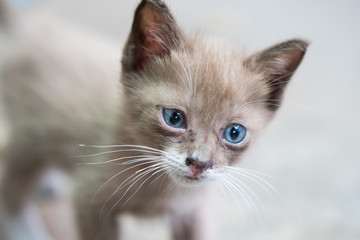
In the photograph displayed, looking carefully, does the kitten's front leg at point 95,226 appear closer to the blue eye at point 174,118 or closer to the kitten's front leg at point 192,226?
the kitten's front leg at point 192,226

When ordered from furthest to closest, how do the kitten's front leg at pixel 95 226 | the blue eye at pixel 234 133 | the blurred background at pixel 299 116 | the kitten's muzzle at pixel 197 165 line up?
the blurred background at pixel 299 116 → the kitten's front leg at pixel 95 226 → the blue eye at pixel 234 133 → the kitten's muzzle at pixel 197 165

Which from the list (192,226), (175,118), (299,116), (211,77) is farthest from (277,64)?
(299,116)

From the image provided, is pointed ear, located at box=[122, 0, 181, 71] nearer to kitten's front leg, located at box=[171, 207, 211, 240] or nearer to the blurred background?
the blurred background

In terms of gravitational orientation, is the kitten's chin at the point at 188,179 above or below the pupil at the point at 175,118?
below

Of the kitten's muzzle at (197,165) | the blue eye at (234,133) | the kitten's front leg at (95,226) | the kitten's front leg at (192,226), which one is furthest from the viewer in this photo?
the kitten's front leg at (192,226)

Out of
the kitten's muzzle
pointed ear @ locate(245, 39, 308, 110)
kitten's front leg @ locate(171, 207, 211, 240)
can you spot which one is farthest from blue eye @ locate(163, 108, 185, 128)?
kitten's front leg @ locate(171, 207, 211, 240)

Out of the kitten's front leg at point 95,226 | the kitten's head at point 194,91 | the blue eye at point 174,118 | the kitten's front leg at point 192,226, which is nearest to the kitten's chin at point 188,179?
the kitten's head at point 194,91
